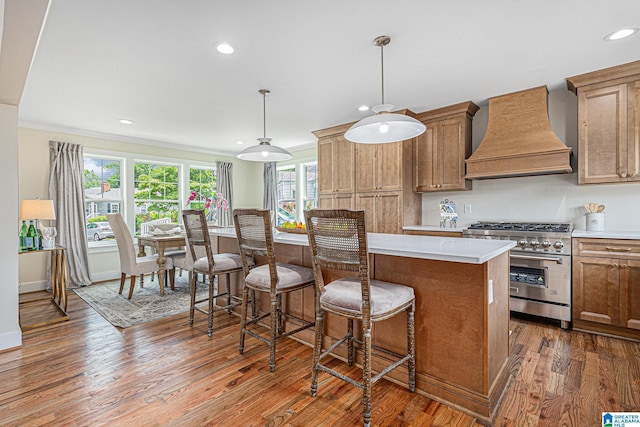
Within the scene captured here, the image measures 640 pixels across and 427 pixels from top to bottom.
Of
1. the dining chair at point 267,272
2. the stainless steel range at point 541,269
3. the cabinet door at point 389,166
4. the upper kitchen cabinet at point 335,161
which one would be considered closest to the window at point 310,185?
the upper kitchen cabinet at point 335,161

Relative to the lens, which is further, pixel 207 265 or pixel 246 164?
pixel 246 164

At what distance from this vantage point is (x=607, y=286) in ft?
9.00

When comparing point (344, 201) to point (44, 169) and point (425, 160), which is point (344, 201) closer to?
point (425, 160)

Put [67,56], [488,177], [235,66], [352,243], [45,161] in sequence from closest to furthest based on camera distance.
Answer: [352,243]
[67,56]
[235,66]
[488,177]
[45,161]

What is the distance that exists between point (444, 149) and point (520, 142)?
0.86 metres

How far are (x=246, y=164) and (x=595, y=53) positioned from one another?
19.9 ft

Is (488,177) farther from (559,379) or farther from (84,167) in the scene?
(84,167)

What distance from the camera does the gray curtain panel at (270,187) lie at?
6617mm

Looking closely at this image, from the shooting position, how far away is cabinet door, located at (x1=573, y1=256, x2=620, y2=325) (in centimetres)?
271

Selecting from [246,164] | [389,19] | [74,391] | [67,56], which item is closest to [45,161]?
[67,56]

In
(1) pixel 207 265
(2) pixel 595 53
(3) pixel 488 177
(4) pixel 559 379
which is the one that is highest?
(2) pixel 595 53

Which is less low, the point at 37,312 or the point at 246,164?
the point at 246,164

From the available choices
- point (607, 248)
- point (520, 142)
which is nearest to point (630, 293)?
point (607, 248)

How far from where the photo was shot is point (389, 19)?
210 centimetres
